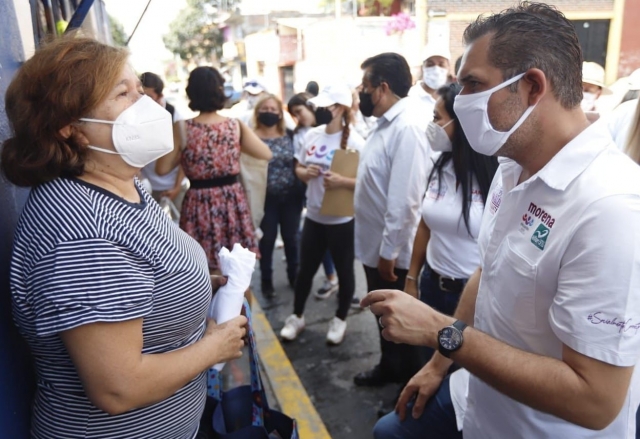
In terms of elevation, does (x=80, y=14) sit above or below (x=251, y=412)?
above

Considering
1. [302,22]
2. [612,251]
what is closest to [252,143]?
[612,251]

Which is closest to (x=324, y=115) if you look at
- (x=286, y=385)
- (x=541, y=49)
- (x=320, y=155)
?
(x=320, y=155)

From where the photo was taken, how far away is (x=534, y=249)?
127 centimetres

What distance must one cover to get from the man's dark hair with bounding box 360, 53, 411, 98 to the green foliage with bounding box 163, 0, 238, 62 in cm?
4428

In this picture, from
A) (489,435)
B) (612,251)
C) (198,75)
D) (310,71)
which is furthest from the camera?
(310,71)

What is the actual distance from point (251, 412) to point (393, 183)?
1625 mm

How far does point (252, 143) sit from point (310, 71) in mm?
19214

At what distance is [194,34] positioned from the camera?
43938 millimetres

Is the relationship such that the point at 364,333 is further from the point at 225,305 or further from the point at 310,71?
the point at 310,71

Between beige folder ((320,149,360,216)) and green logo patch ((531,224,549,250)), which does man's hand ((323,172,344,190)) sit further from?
green logo patch ((531,224,549,250))

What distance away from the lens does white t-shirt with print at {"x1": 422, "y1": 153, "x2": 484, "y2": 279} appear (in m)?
2.51

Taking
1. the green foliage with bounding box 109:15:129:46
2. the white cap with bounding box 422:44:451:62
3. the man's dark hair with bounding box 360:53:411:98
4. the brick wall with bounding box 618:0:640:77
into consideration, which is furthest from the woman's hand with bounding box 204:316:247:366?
the brick wall with bounding box 618:0:640:77

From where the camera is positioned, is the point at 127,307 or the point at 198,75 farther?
the point at 198,75

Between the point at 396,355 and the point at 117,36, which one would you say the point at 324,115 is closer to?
the point at 396,355
